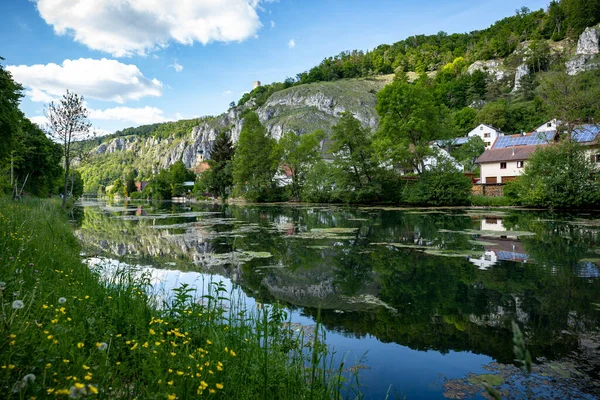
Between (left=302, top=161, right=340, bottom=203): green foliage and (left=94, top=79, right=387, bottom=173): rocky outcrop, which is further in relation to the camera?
(left=94, top=79, right=387, bottom=173): rocky outcrop

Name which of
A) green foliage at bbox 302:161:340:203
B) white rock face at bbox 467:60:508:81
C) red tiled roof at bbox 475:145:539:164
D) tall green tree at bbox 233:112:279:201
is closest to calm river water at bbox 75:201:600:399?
green foliage at bbox 302:161:340:203

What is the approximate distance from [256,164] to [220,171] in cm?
1566

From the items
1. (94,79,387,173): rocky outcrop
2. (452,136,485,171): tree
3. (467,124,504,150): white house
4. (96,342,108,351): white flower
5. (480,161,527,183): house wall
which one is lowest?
(96,342,108,351): white flower

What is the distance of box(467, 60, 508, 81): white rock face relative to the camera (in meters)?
117

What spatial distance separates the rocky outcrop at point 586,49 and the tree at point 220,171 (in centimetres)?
10203

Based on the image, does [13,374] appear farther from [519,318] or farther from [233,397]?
[519,318]

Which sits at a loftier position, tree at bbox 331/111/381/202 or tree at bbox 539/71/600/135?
tree at bbox 539/71/600/135

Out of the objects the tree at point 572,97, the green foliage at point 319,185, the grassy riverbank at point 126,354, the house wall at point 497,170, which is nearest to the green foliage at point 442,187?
the tree at point 572,97

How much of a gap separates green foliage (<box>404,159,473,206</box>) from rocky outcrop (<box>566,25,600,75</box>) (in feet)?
324

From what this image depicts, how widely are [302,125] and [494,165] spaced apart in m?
88.5

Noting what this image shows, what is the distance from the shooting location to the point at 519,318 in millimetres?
5613

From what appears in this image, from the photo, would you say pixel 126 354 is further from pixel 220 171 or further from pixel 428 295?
pixel 220 171

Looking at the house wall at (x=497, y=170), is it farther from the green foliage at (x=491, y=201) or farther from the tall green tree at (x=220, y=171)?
the tall green tree at (x=220, y=171)

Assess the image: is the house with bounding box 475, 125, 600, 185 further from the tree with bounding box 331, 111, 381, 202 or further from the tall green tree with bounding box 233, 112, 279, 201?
the tall green tree with bounding box 233, 112, 279, 201
